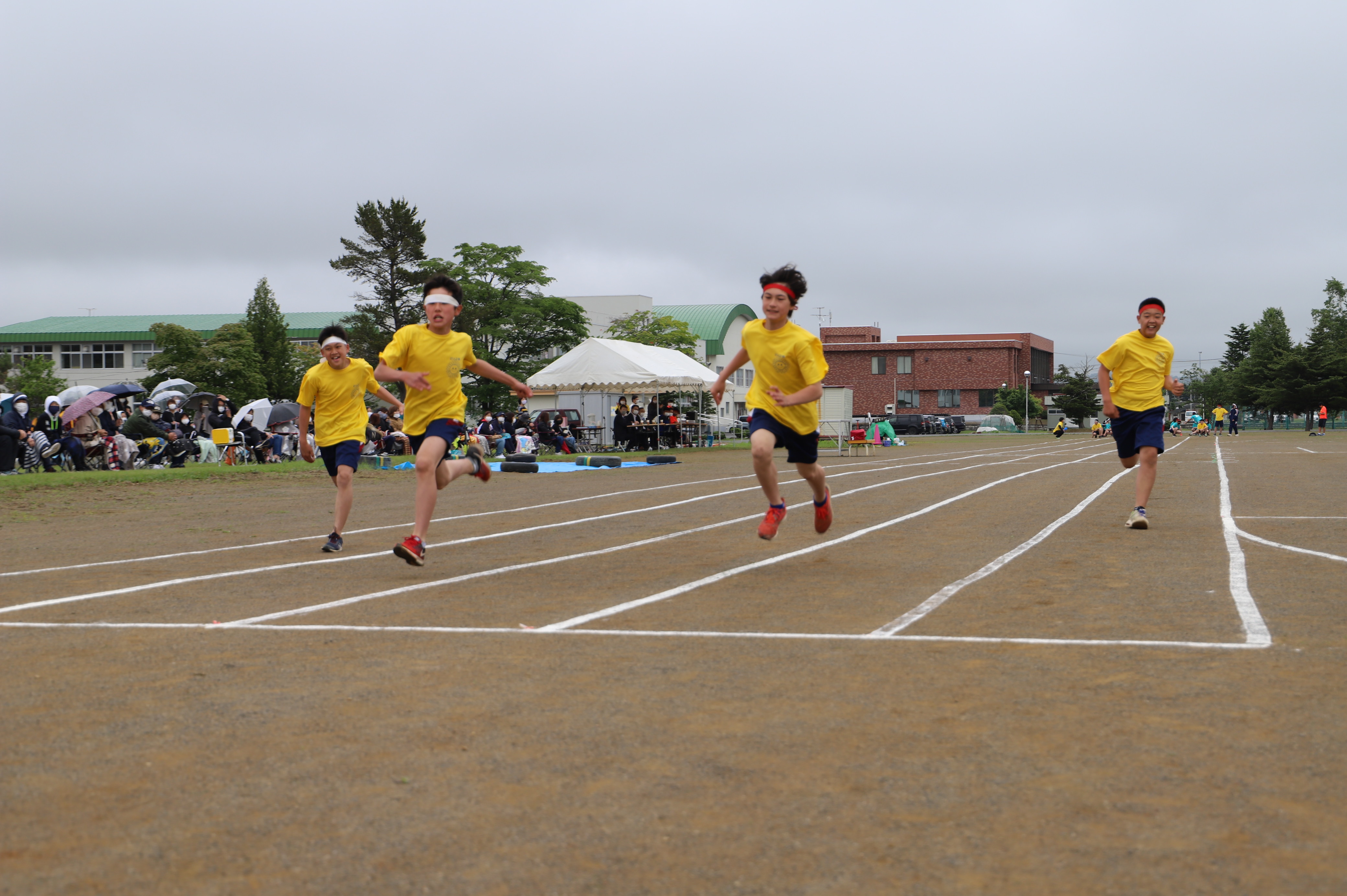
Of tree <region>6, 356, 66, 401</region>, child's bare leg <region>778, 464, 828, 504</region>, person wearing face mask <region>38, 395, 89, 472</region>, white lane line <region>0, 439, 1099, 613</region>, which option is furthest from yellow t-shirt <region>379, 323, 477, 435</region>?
tree <region>6, 356, 66, 401</region>

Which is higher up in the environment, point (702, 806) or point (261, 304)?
point (261, 304)

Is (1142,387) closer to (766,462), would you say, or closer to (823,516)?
(823,516)

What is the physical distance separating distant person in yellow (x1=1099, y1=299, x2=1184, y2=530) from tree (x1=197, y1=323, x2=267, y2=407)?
65509 mm

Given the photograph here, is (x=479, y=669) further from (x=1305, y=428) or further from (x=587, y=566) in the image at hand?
(x=1305, y=428)

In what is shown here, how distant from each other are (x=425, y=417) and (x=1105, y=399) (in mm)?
6402

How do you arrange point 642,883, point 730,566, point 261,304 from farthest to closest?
1. point 261,304
2. point 730,566
3. point 642,883

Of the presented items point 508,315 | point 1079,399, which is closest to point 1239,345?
point 1079,399

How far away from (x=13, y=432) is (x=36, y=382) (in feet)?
215

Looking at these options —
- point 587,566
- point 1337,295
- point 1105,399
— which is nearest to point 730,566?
point 587,566

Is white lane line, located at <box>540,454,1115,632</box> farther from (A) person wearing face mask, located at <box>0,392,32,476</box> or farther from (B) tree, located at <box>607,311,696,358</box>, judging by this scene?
(B) tree, located at <box>607,311,696,358</box>

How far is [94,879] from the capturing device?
2.82 m

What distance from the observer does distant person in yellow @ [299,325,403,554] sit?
32.8 ft

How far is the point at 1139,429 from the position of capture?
37.1 feet

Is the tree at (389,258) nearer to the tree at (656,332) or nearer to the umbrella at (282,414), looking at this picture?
the tree at (656,332)
